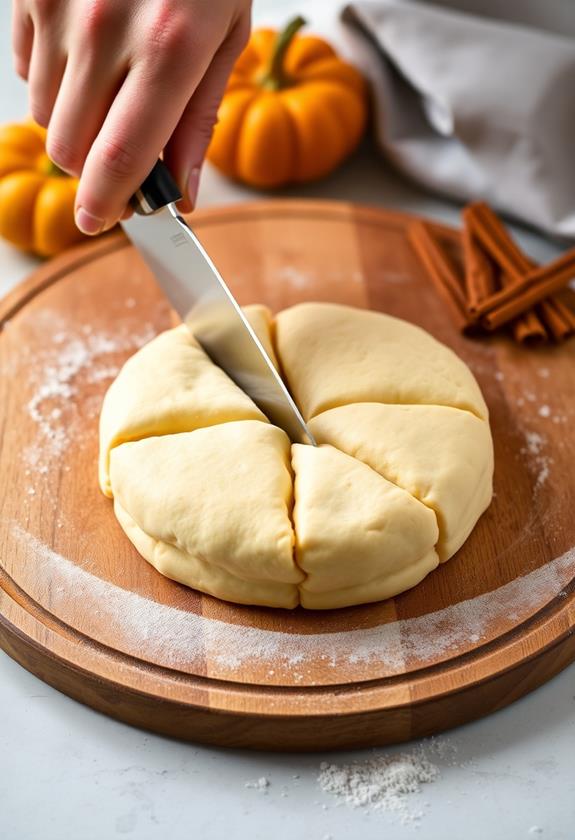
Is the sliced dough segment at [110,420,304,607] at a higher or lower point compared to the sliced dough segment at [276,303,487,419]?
higher

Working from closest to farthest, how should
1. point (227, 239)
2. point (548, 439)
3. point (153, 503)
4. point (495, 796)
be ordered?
point (495, 796) < point (153, 503) < point (548, 439) < point (227, 239)

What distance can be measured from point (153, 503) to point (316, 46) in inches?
94.7

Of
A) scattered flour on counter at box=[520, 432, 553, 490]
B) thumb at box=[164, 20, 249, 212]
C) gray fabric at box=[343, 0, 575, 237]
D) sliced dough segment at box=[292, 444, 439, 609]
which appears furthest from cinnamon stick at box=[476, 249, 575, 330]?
thumb at box=[164, 20, 249, 212]

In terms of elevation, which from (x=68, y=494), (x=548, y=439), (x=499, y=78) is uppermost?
(x=68, y=494)

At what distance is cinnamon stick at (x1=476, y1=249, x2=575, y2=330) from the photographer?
10.4ft

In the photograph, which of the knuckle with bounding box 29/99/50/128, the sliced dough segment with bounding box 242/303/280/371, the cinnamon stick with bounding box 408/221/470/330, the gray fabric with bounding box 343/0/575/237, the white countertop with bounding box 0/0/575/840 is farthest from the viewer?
the gray fabric with bounding box 343/0/575/237

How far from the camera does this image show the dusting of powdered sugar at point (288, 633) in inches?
90.2

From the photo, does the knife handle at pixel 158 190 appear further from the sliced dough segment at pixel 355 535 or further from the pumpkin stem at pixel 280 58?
the pumpkin stem at pixel 280 58

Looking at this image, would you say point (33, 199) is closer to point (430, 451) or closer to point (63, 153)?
point (63, 153)

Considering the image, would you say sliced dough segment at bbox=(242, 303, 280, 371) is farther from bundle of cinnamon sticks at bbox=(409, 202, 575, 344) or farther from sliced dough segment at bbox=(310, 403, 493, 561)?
bundle of cinnamon sticks at bbox=(409, 202, 575, 344)

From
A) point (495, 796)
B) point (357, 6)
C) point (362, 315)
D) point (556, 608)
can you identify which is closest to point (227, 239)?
point (362, 315)

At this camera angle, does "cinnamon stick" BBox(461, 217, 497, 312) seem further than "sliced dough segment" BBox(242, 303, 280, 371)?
Yes

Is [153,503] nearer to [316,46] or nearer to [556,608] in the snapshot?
[556,608]

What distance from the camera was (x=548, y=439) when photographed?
2.87 meters
